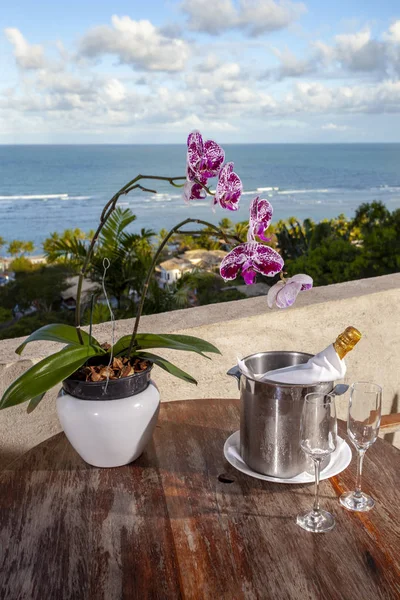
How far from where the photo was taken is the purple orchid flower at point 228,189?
2.98 feet

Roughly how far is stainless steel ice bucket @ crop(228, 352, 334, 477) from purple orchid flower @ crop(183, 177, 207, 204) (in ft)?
1.01

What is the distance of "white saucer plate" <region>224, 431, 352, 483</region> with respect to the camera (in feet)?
3.24

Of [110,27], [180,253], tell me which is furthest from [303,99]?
[180,253]

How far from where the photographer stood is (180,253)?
17.4 m

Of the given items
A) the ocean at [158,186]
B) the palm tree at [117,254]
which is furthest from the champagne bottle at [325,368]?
the ocean at [158,186]

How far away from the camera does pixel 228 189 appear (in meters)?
0.91

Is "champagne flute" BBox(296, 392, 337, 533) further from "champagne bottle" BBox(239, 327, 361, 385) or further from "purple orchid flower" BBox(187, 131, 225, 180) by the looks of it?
"purple orchid flower" BBox(187, 131, 225, 180)

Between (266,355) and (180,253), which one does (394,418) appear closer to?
(266,355)

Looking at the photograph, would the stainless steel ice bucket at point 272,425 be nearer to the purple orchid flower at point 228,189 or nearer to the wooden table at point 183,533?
the wooden table at point 183,533

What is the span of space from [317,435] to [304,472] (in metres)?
0.12

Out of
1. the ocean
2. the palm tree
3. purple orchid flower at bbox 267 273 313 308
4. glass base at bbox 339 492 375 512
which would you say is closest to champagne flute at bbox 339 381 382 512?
glass base at bbox 339 492 375 512

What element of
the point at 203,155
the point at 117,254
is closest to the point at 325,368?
the point at 203,155

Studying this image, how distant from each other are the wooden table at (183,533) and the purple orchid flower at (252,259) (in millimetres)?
370

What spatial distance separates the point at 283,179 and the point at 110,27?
14740 mm
